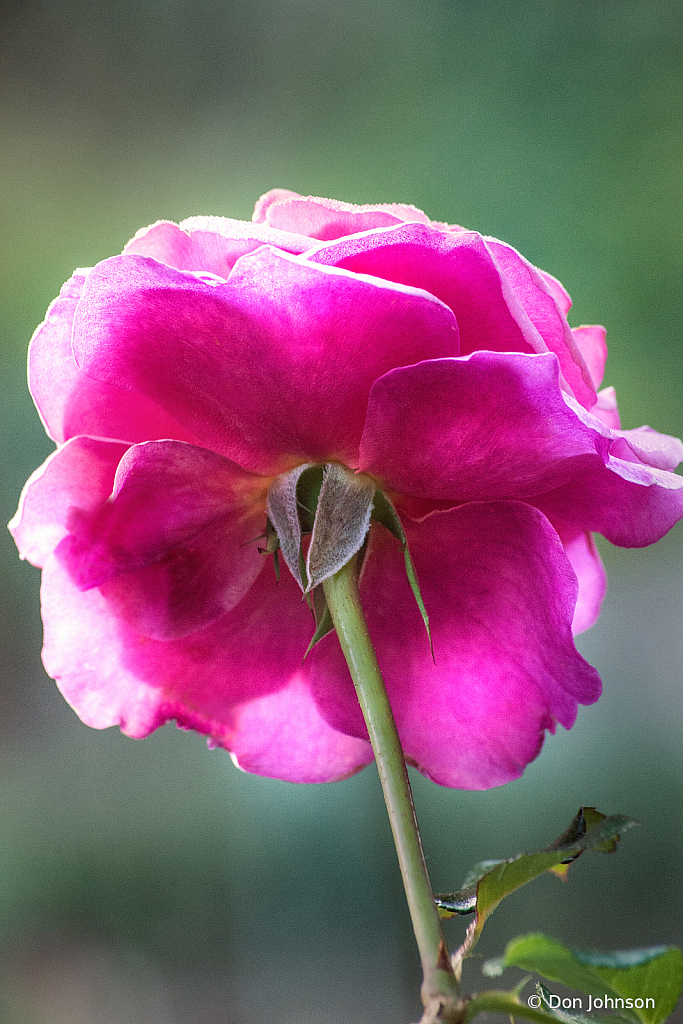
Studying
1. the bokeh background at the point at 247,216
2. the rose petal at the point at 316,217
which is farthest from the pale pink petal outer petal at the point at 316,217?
the bokeh background at the point at 247,216

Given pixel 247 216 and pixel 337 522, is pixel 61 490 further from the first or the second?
pixel 247 216

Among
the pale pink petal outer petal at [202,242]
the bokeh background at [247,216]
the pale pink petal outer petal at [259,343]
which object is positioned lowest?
the bokeh background at [247,216]

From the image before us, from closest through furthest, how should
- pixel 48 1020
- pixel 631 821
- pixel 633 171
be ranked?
pixel 631 821, pixel 48 1020, pixel 633 171

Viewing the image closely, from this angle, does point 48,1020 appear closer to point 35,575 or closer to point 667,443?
point 35,575

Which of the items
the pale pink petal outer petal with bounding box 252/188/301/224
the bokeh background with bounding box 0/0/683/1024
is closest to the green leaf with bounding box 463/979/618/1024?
the pale pink petal outer petal with bounding box 252/188/301/224

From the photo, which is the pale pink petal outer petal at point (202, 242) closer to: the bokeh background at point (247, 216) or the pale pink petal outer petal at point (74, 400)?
the pale pink petal outer petal at point (74, 400)

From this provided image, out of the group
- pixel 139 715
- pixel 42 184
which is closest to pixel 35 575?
pixel 42 184

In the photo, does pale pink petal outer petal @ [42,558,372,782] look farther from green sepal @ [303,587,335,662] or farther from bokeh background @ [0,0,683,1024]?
bokeh background @ [0,0,683,1024]

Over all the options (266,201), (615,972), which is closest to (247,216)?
(266,201)
